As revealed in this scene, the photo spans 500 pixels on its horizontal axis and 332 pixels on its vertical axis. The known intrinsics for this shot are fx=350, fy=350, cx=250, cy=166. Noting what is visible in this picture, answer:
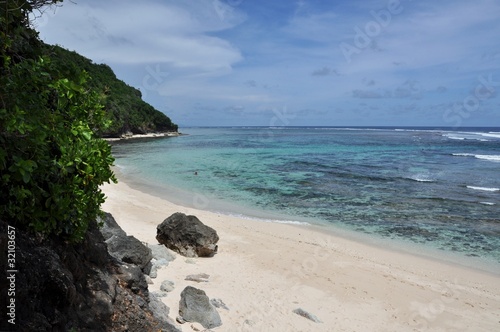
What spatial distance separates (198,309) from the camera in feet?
22.4

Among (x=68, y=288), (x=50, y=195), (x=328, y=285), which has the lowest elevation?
(x=328, y=285)

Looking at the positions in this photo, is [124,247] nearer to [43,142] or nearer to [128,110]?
[43,142]

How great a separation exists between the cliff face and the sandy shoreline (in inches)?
80.2

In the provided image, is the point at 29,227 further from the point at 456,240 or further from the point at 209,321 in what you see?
the point at 456,240

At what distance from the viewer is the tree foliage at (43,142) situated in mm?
3064

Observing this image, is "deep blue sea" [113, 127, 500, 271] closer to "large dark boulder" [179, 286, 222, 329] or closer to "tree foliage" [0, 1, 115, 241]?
"large dark boulder" [179, 286, 222, 329]

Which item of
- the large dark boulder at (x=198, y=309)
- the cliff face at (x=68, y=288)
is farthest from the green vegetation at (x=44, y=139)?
the large dark boulder at (x=198, y=309)

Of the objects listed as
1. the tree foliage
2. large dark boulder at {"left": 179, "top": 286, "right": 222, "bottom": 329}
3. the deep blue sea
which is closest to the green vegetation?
the tree foliage

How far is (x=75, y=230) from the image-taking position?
13.6ft

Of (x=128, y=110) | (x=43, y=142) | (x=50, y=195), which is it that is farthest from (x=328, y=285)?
(x=128, y=110)

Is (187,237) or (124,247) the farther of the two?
(187,237)

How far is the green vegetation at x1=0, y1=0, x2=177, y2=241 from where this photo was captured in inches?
121

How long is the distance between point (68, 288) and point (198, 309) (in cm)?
356

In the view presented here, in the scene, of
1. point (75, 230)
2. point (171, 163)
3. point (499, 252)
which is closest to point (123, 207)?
point (75, 230)
